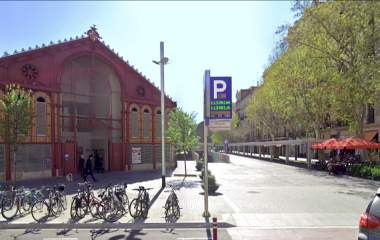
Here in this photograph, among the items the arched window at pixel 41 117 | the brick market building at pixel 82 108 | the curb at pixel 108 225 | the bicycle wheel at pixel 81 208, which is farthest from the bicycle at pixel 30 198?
the arched window at pixel 41 117

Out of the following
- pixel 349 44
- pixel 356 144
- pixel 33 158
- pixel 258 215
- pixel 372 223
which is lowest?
pixel 258 215

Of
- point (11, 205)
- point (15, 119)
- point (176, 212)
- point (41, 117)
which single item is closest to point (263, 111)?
point (41, 117)

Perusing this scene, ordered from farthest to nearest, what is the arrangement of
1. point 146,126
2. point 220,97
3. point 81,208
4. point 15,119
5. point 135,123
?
point 146,126, point 135,123, point 15,119, point 81,208, point 220,97

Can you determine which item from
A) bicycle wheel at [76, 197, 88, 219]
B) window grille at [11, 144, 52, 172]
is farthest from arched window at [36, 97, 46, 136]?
bicycle wheel at [76, 197, 88, 219]

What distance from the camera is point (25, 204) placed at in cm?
968

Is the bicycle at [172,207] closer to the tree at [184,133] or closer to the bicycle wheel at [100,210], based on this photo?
the bicycle wheel at [100,210]

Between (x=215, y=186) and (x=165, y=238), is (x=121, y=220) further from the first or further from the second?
(x=215, y=186)

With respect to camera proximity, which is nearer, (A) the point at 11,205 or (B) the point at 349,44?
(A) the point at 11,205

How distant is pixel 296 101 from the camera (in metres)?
31.0

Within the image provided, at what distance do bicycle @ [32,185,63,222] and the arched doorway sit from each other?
526 inches

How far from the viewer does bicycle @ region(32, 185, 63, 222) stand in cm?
897

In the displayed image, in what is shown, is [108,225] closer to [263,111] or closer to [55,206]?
[55,206]

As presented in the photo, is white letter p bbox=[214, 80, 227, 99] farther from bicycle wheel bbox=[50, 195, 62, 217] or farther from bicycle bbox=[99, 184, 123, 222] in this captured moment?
bicycle wheel bbox=[50, 195, 62, 217]

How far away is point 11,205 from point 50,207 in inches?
47.0
